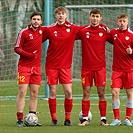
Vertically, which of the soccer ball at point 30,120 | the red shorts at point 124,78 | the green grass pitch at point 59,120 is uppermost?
the red shorts at point 124,78

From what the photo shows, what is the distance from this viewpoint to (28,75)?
1268cm

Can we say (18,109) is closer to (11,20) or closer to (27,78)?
(27,78)

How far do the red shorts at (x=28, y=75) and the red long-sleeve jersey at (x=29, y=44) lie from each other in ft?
0.24

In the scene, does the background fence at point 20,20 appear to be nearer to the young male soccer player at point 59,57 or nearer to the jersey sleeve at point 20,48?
the young male soccer player at point 59,57

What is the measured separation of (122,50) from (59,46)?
3.61 feet

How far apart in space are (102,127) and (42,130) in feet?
3.63

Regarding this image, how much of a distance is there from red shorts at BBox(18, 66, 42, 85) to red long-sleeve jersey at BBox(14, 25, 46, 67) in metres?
0.07

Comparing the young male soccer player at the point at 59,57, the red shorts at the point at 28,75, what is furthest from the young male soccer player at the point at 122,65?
the red shorts at the point at 28,75

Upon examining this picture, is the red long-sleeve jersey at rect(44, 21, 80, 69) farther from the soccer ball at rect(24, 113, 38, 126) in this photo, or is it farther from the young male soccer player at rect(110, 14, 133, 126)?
the soccer ball at rect(24, 113, 38, 126)

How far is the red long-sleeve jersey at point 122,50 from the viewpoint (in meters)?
12.8

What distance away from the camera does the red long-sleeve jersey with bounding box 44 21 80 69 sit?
12.8 meters

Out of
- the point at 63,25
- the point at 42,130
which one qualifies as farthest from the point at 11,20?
the point at 42,130

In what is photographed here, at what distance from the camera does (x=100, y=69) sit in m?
12.8

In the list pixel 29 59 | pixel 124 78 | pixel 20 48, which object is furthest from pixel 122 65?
pixel 20 48
